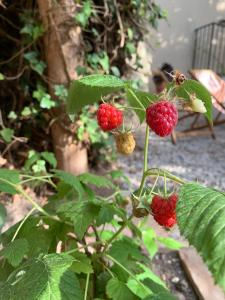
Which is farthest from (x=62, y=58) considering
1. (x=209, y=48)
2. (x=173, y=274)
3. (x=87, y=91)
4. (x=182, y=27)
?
(x=209, y=48)

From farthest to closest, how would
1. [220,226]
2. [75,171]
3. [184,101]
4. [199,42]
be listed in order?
[199,42]
[75,171]
[184,101]
[220,226]

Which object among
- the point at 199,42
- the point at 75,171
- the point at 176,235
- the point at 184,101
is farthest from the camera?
the point at 199,42

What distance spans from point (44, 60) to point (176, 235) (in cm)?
127

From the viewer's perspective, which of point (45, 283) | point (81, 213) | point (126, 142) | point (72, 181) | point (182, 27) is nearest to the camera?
point (45, 283)

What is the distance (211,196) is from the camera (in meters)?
0.66

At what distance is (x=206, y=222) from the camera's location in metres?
0.62

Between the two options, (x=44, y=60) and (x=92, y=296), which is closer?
(x=92, y=296)

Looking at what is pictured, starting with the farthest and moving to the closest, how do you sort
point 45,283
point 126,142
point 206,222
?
point 126,142 < point 45,283 < point 206,222

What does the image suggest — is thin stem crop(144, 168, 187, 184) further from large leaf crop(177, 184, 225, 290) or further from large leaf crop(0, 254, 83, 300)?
large leaf crop(0, 254, 83, 300)

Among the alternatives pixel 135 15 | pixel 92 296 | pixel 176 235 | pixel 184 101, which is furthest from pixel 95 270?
pixel 135 15

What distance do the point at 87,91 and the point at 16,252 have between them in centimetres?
37

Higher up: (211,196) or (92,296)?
(211,196)

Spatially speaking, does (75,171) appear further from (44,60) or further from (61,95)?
(44,60)

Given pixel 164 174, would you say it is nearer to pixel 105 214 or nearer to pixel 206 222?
pixel 206 222
